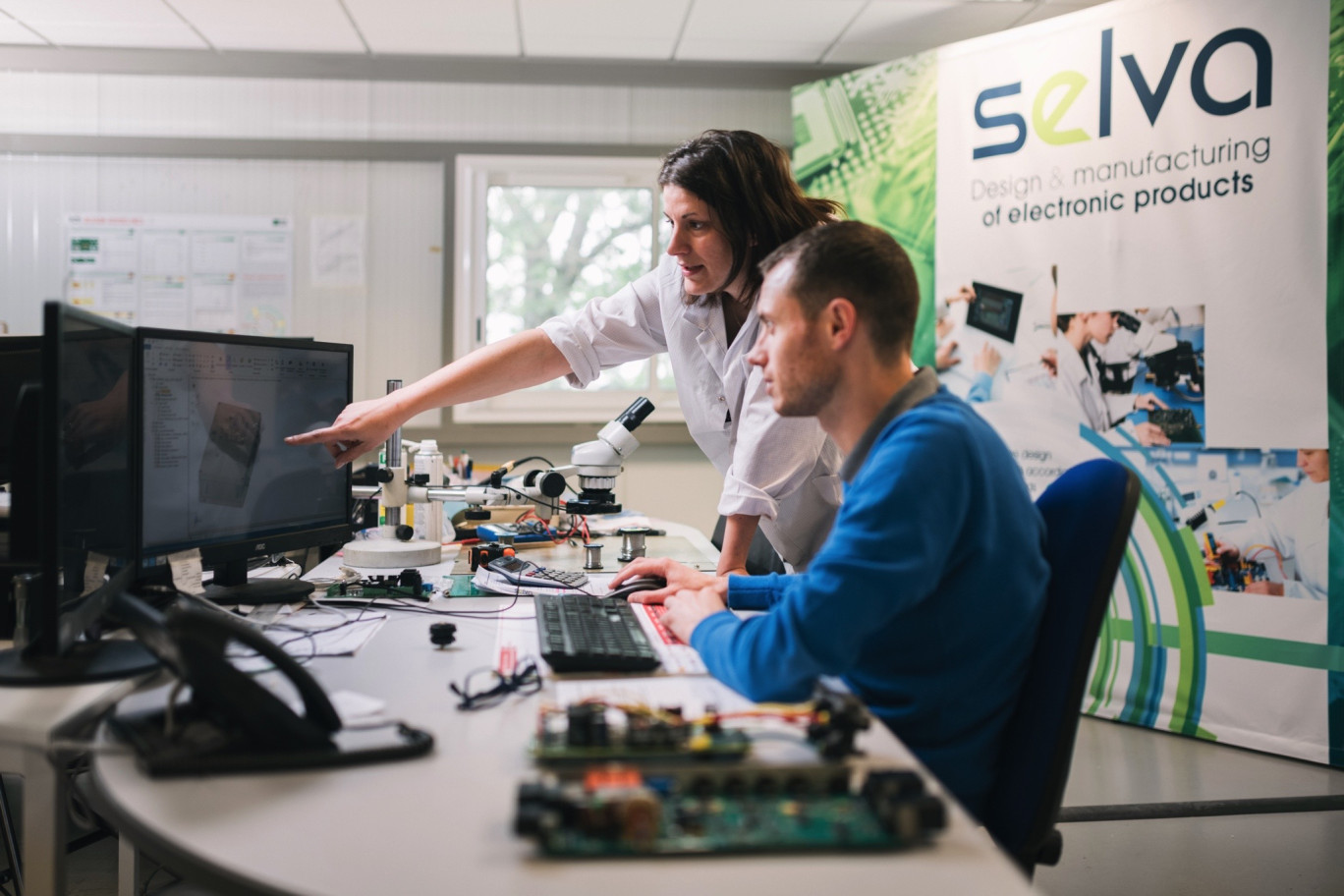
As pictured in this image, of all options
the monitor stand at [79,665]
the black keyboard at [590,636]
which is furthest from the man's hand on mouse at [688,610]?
the monitor stand at [79,665]

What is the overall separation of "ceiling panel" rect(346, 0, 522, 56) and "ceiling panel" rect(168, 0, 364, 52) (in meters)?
0.09

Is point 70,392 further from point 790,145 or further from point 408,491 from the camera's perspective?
point 790,145

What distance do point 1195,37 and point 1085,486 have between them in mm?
2337

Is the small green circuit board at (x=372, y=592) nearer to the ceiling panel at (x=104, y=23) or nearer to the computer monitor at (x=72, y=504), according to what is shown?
the computer monitor at (x=72, y=504)

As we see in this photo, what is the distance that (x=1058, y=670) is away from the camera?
96 cm

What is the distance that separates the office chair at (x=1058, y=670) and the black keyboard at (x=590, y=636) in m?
0.43

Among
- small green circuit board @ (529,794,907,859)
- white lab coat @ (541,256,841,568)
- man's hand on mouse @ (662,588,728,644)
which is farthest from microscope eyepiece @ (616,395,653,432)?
small green circuit board @ (529,794,907,859)

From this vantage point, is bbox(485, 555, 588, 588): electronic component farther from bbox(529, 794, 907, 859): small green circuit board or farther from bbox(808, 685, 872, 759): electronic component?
bbox(529, 794, 907, 859): small green circuit board

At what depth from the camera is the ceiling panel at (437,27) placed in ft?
11.0

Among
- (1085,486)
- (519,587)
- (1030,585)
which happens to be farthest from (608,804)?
(519,587)

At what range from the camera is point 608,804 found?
661 millimetres

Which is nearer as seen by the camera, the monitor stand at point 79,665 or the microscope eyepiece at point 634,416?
the monitor stand at point 79,665

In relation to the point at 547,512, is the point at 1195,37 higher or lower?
higher

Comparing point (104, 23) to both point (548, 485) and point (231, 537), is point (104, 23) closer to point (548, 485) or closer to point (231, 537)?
point (548, 485)
